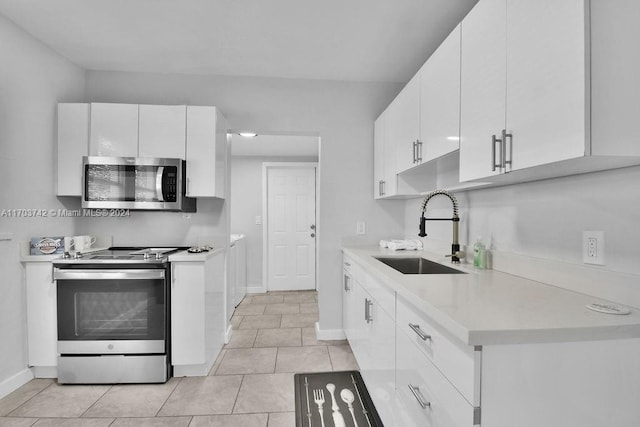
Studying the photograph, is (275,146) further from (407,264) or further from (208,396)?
(208,396)

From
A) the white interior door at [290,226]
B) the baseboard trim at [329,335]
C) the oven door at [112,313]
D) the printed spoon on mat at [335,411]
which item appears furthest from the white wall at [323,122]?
the white interior door at [290,226]

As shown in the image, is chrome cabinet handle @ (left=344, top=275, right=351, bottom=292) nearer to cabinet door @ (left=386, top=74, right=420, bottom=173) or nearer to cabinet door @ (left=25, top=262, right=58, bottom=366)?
cabinet door @ (left=386, top=74, right=420, bottom=173)

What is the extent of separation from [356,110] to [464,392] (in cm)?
263

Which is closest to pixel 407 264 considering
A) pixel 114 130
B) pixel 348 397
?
pixel 348 397

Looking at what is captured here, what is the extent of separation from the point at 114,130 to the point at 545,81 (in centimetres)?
281

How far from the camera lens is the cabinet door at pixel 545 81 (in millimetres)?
882

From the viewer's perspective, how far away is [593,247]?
3.87 feet

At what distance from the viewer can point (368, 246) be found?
2.94 m

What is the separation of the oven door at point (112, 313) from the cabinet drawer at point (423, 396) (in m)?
1.74

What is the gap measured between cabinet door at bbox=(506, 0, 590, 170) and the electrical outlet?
0.41 meters

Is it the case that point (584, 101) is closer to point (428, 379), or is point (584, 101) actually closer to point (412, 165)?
point (428, 379)

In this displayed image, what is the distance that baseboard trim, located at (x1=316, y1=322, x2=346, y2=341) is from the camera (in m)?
2.96

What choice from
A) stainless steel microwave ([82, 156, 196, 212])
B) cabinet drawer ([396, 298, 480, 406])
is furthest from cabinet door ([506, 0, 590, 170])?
stainless steel microwave ([82, 156, 196, 212])

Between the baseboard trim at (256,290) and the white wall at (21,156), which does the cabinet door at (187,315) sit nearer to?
the white wall at (21,156)
